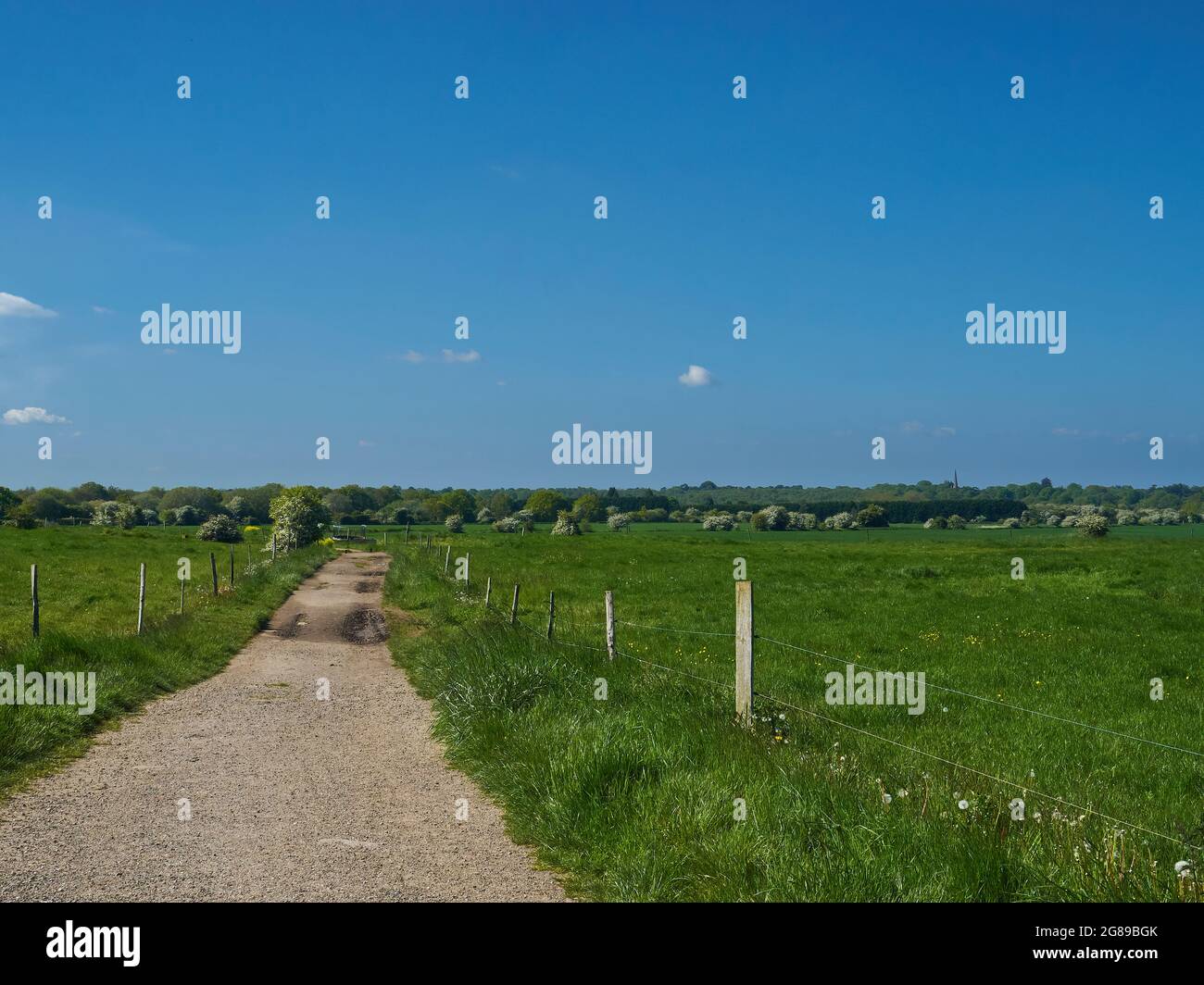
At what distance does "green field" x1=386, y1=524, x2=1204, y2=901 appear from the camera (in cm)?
560

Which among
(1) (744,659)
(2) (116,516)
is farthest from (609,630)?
(2) (116,516)

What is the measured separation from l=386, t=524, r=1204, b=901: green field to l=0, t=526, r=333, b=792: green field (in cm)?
371

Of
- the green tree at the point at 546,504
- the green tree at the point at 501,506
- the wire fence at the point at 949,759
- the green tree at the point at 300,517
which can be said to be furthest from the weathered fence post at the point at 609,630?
the green tree at the point at 546,504

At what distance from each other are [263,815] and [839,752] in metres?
4.96

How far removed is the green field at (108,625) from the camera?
10031 millimetres

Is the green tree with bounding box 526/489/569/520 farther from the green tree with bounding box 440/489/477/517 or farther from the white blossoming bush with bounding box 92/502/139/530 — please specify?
the white blossoming bush with bounding box 92/502/139/530

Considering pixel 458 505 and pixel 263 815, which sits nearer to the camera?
pixel 263 815

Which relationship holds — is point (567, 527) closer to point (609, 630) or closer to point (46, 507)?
point (46, 507)

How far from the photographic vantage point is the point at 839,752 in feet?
28.8

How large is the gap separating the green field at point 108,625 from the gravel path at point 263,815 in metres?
0.49

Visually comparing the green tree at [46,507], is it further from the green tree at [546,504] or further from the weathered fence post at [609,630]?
the weathered fence post at [609,630]
